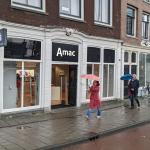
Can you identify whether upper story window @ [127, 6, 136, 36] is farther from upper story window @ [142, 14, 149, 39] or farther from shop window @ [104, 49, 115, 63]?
shop window @ [104, 49, 115, 63]

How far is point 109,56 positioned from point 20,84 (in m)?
7.65

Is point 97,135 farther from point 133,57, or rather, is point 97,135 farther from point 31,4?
point 133,57

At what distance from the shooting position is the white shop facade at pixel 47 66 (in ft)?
52.4

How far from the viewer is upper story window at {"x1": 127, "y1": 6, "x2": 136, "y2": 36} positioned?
25767 millimetres

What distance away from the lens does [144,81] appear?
2861 centimetres

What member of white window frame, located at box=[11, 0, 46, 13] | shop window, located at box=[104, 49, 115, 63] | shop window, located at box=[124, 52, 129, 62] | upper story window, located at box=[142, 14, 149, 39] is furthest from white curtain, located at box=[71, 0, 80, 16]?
upper story window, located at box=[142, 14, 149, 39]

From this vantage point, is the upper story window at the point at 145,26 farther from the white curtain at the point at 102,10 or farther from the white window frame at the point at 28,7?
the white window frame at the point at 28,7

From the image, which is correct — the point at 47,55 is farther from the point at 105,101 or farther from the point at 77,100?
the point at 105,101

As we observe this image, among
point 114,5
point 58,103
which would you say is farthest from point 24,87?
point 114,5

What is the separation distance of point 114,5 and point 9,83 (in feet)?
31.6

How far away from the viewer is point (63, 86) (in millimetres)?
19641

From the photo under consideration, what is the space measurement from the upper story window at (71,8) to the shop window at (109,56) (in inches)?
127

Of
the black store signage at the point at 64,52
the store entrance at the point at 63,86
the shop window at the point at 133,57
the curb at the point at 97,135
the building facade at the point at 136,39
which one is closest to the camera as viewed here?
the curb at the point at 97,135

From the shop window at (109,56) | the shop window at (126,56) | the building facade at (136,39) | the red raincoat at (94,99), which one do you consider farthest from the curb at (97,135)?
the shop window at (126,56)
